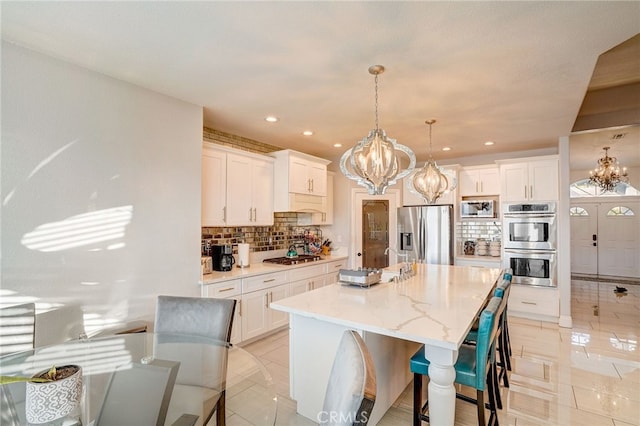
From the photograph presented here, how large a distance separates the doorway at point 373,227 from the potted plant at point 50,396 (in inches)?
179

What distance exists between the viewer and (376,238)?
5508 mm

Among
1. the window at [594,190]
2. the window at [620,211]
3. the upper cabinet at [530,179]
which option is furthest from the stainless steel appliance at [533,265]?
the window at [620,211]

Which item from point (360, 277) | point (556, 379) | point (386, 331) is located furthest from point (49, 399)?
point (556, 379)

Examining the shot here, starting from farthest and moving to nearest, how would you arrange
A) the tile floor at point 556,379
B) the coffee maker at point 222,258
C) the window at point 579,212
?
the window at point 579,212 < the coffee maker at point 222,258 < the tile floor at point 556,379

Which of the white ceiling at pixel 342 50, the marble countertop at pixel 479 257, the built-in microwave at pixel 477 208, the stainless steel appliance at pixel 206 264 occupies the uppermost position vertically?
the white ceiling at pixel 342 50

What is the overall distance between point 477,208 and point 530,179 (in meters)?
0.86

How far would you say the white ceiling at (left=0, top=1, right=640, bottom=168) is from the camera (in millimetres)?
1688

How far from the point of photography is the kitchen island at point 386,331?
1665 millimetres

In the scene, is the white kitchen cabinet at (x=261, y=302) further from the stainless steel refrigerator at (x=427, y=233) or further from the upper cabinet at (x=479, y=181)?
the upper cabinet at (x=479, y=181)

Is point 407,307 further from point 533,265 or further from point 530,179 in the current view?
point 530,179

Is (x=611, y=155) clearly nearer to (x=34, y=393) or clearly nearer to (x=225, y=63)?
(x=225, y=63)

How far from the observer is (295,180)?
438 centimetres

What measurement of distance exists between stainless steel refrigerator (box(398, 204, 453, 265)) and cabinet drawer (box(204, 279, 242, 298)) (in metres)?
3.00

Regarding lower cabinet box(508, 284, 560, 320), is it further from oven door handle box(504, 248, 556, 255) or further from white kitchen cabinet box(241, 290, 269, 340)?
white kitchen cabinet box(241, 290, 269, 340)
